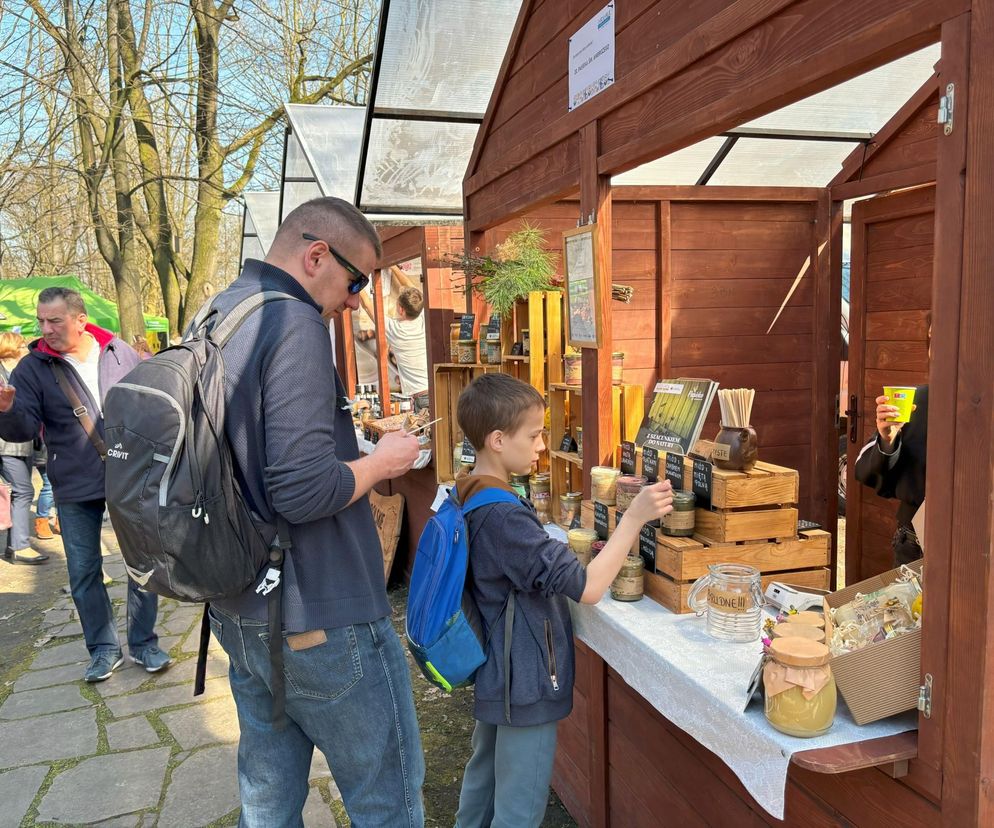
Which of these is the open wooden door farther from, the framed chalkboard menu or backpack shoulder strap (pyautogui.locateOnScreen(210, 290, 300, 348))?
backpack shoulder strap (pyautogui.locateOnScreen(210, 290, 300, 348))

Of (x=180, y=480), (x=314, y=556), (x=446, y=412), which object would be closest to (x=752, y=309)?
(x=446, y=412)

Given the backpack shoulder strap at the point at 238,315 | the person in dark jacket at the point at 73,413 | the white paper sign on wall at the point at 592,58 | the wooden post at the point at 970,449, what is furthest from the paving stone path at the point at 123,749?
the white paper sign on wall at the point at 592,58

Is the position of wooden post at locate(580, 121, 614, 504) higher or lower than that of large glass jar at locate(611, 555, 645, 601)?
higher

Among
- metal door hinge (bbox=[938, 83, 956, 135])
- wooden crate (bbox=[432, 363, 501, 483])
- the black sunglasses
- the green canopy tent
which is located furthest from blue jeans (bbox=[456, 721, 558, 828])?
the green canopy tent

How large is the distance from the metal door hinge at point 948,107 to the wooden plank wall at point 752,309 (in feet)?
10.1

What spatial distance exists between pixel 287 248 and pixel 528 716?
1.37m

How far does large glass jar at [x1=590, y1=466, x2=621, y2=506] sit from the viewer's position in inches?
99.3

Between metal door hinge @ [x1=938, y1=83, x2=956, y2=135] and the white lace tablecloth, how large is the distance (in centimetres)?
113

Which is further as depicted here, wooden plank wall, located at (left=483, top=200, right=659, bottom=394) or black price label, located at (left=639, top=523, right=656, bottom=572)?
wooden plank wall, located at (left=483, top=200, right=659, bottom=394)

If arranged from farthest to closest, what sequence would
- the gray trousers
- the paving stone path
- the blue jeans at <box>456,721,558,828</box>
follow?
the gray trousers
the paving stone path
the blue jeans at <box>456,721,558,828</box>

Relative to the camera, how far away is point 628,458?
2492mm

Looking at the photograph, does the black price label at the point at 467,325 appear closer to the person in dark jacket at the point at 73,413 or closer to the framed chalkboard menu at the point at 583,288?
the framed chalkboard menu at the point at 583,288

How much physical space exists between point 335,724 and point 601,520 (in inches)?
43.2

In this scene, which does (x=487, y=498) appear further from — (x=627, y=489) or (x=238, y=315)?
(x=238, y=315)
